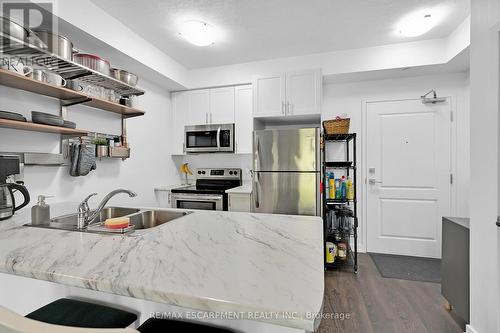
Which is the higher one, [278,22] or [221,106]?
[278,22]

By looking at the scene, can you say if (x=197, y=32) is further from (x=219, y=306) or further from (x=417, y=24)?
(x=219, y=306)

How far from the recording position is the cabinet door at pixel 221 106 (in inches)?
135

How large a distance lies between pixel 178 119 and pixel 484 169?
10.9 ft

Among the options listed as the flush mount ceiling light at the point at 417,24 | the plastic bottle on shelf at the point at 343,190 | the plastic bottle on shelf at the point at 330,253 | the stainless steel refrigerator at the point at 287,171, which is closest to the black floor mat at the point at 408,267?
the plastic bottle on shelf at the point at 330,253

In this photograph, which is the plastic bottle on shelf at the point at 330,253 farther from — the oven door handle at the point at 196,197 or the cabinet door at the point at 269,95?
the cabinet door at the point at 269,95

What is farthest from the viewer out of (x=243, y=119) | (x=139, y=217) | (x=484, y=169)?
(x=243, y=119)

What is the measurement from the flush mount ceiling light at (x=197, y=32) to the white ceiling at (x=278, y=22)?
68 millimetres

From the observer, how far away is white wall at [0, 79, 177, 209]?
6.17ft

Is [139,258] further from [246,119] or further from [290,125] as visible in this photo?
[290,125]

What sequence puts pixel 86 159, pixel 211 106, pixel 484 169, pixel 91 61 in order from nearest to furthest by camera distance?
pixel 484 169, pixel 91 61, pixel 86 159, pixel 211 106

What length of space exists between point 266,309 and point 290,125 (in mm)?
3190

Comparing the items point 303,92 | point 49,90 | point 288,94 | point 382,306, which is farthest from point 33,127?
point 382,306

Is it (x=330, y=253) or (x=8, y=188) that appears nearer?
Answer: (x=8, y=188)

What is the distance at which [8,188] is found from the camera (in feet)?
5.10
